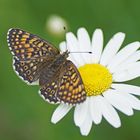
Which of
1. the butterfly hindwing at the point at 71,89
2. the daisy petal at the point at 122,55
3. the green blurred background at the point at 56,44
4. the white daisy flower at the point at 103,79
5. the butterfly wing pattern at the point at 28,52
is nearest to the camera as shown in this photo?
the butterfly hindwing at the point at 71,89

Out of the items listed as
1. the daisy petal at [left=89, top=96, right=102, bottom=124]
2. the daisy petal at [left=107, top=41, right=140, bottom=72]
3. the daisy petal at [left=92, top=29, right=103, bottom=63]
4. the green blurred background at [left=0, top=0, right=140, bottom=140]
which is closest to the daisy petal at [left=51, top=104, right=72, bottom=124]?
the daisy petal at [left=89, top=96, right=102, bottom=124]

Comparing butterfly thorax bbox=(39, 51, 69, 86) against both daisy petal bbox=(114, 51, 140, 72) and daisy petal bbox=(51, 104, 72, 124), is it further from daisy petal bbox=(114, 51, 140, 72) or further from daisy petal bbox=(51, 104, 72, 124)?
daisy petal bbox=(114, 51, 140, 72)

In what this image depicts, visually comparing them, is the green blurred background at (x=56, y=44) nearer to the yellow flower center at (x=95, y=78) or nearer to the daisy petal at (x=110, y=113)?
the yellow flower center at (x=95, y=78)

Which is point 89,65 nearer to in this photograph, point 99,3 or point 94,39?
point 94,39

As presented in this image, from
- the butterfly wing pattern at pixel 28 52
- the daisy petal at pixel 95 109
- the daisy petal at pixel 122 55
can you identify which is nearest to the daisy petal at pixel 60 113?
the daisy petal at pixel 95 109

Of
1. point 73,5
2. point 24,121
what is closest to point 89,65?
point 24,121

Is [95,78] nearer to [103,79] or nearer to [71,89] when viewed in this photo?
[103,79]
